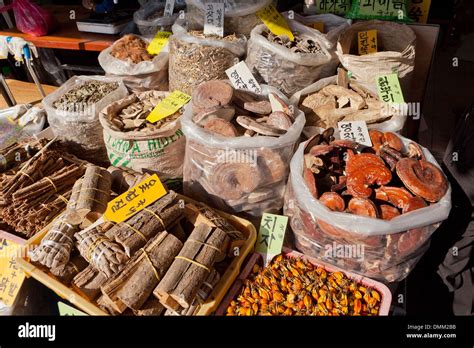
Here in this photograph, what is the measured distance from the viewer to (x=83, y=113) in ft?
6.93

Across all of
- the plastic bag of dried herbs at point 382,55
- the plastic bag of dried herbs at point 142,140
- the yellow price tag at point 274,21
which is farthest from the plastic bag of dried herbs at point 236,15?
the plastic bag of dried herbs at point 142,140

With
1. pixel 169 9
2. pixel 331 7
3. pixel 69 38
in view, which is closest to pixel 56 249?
pixel 169 9

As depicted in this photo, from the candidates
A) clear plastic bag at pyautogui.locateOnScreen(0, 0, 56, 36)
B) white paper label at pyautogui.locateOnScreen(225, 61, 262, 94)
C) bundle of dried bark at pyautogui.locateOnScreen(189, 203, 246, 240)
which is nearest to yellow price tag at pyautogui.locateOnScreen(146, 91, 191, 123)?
white paper label at pyautogui.locateOnScreen(225, 61, 262, 94)

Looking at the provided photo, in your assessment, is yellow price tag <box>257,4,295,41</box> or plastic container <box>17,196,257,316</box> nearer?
plastic container <box>17,196,257,316</box>

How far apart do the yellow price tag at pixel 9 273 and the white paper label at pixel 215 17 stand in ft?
5.29

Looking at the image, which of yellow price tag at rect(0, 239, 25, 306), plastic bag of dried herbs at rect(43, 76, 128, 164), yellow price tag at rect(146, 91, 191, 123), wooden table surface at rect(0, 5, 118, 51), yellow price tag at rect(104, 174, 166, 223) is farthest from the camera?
wooden table surface at rect(0, 5, 118, 51)

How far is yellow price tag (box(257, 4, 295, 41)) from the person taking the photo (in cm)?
216

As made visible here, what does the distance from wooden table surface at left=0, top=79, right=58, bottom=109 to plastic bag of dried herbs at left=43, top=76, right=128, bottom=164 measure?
0.92 m

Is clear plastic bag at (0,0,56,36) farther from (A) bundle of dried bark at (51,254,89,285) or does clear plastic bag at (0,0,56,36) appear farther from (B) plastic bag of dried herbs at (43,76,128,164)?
(A) bundle of dried bark at (51,254,89,285)

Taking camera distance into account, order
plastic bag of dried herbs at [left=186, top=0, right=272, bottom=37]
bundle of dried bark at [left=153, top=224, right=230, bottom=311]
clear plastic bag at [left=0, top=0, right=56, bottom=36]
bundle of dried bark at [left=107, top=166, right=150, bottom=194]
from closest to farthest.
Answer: bundle of dried bark at [left=153, top=224, right=230, bottom=311], bundle of dried bark at [left=107, top=166, right=150, bottom=194], plastic bag of dried herbs at [left=186, top=0, right=272, bottom=37], clear plastic bag at [left=0, top=0, right=56, bottom=36]

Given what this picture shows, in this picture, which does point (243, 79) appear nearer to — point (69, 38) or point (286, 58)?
point (286, 58)

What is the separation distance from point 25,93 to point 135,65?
1.52m

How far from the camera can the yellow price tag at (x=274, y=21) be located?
2160 mm

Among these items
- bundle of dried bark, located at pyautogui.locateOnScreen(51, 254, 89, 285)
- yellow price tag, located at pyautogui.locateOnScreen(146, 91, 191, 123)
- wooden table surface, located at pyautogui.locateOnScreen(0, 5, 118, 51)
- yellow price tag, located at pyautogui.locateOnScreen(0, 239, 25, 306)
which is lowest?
yellow price tag, located at pyautogui.locateOnScreen(0, 239, 25, 306)
